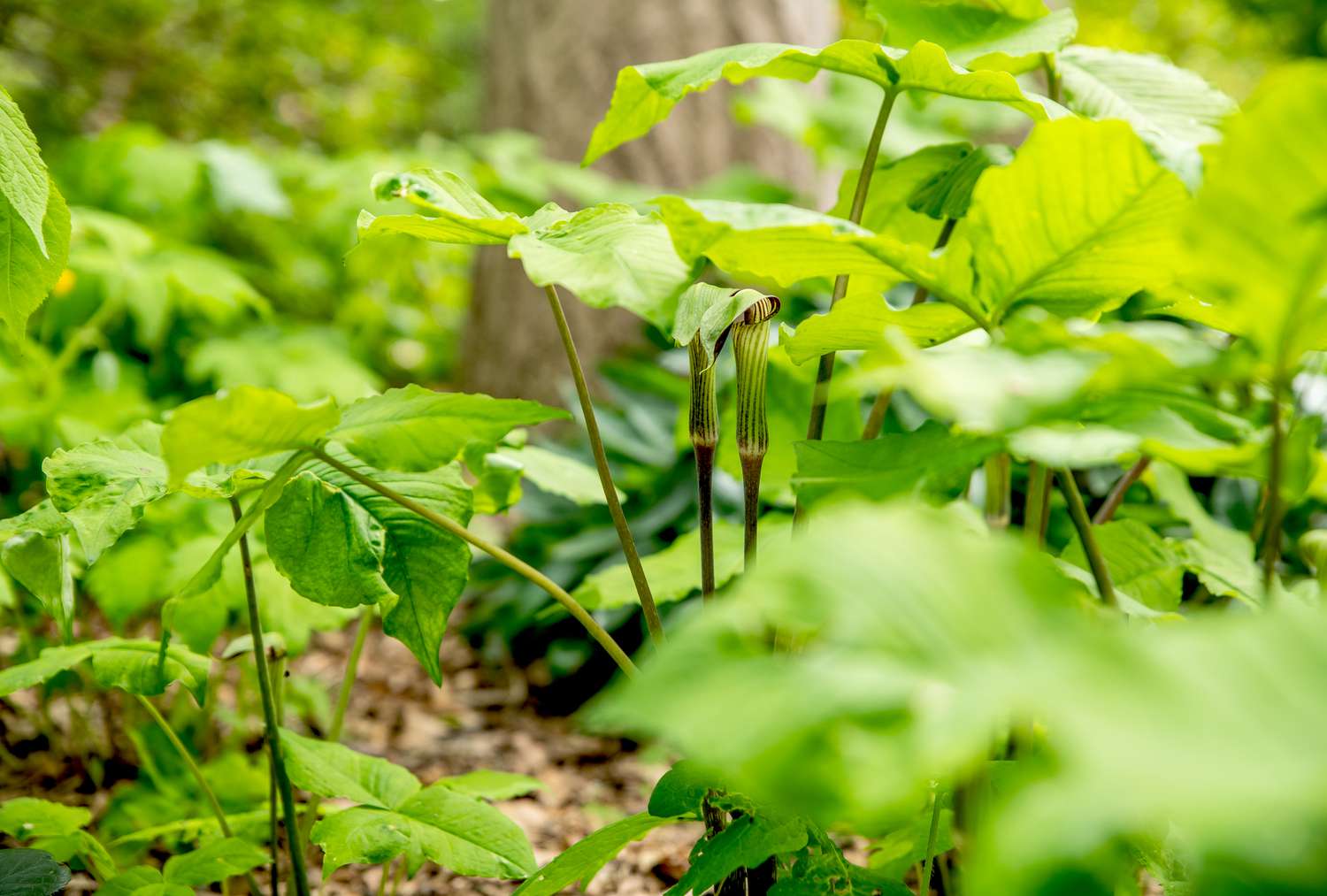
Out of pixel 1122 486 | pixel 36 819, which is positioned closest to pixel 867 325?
pixel 1122 486

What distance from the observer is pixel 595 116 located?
322cm

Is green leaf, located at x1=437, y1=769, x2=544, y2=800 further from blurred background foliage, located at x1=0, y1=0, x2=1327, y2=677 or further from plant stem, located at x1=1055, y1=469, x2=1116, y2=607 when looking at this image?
plant stem, located at x1=1055, y1=469, x2=1116, y2=607

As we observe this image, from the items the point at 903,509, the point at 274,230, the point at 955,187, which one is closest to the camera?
the point at 903,509

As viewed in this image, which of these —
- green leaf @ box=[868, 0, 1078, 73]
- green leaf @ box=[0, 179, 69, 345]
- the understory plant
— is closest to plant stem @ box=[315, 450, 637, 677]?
the understory plant

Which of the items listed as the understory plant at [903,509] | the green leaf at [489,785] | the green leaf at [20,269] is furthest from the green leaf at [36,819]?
the green leaf at [20,269]

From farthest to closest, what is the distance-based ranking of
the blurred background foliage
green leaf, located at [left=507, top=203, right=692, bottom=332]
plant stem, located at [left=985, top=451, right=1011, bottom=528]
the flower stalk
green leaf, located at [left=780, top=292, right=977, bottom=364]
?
the blurred background foliage, plant stem, located at [left=985, top=451, right=1011, bottom=528], the flower stalk, green leaf, located at [left=780, top=292, right=977, bottom=364], green leaf, located at [left=507, top=203, right=692, bottom=332]

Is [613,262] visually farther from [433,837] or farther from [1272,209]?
[433,837]

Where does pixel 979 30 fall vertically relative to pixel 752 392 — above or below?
above

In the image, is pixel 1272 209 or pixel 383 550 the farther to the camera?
pixel 383 550

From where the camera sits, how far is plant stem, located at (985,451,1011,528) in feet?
3.64

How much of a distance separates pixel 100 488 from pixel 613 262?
58 cm

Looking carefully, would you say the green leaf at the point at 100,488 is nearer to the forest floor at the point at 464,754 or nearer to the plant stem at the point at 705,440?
the plant stem at the point at 705,440

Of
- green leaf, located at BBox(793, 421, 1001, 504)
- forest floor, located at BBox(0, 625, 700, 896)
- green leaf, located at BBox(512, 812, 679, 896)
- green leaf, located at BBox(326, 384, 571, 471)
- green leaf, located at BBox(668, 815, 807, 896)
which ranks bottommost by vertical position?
forest floor, located at BBox(0, 625, 700, 896)

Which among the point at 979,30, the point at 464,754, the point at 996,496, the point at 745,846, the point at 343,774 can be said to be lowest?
the point at 464,754
